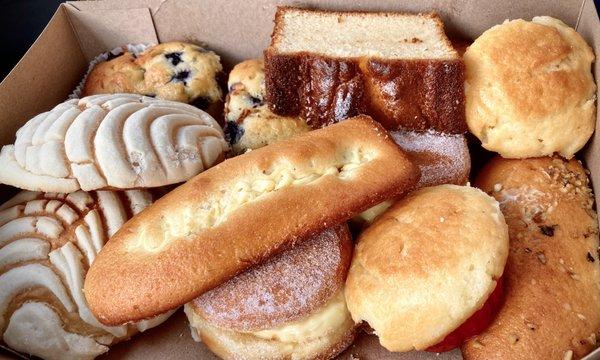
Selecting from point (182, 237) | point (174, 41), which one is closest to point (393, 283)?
point (182, 237)

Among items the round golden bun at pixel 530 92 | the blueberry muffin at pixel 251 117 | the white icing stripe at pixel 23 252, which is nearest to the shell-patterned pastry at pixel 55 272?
the white icing stripe at pixel 23 252

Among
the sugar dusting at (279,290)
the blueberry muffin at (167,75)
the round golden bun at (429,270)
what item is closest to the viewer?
the round golden bun at (429,270)

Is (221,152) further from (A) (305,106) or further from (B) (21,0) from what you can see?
(B) (21,0)

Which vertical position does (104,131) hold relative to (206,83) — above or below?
above

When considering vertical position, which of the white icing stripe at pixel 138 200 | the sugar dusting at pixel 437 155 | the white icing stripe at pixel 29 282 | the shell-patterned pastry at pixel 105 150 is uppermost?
the shell-patterned pastry at pixel 105 150

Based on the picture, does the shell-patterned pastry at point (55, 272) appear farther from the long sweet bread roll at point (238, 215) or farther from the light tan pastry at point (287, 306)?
the light tan pastry at point (287, 306)

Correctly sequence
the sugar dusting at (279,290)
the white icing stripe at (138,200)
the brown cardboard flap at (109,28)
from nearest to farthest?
the sugar dusting at (279,290)
the white icing stripe at (138,200)
the brown cardboard flap at (109,28)

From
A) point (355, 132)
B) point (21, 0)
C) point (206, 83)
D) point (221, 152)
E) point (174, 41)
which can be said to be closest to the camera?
point (355, 132)
